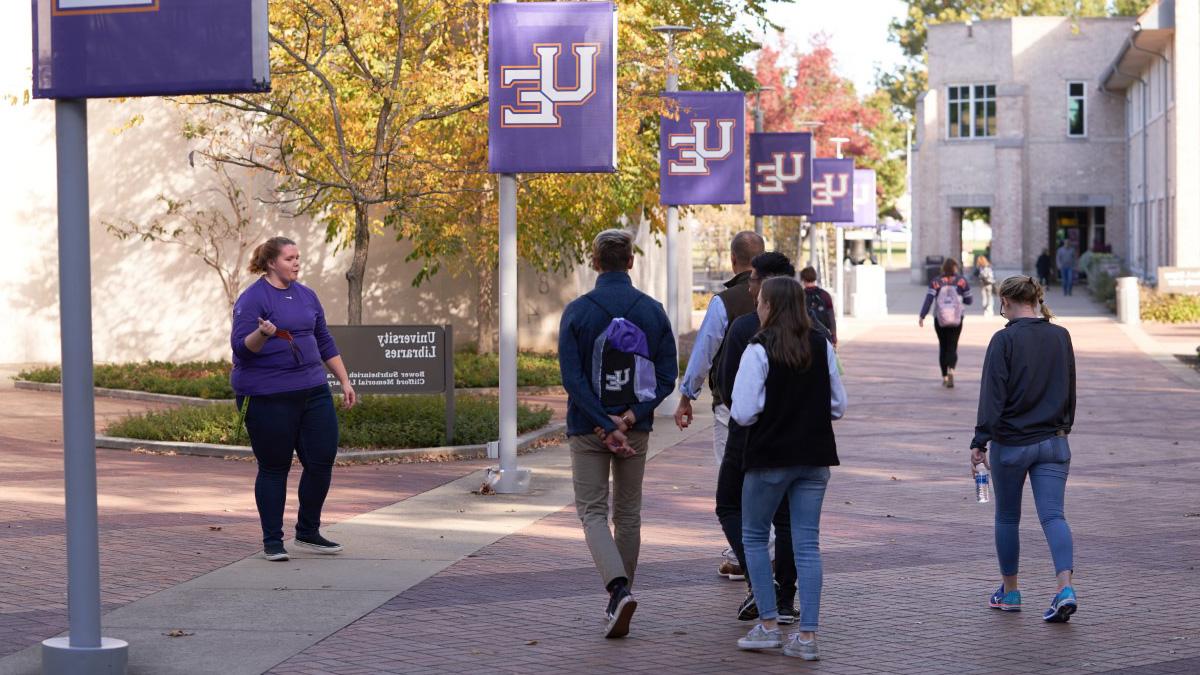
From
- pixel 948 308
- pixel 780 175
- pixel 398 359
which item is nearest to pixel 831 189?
pixel 780 175

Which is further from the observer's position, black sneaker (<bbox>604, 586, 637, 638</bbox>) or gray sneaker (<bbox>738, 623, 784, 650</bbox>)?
black sneaker (<bbox>604, 586, 637, 638</bbox>)

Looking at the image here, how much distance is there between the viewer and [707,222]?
5341 centimetres

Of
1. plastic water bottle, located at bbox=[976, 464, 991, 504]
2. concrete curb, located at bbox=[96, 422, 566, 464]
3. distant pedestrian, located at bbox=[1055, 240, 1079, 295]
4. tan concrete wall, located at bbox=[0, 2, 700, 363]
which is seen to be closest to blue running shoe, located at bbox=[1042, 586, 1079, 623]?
plastic water bottle, located at bbox=[976, 464, 991, 504]

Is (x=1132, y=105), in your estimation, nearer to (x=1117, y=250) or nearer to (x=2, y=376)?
(x=1117, y=250)

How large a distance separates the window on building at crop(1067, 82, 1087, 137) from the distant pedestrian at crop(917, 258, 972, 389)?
43671 millimetres

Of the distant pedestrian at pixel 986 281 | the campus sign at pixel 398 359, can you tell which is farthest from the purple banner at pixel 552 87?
the distant pedestrian at pixel 986 281

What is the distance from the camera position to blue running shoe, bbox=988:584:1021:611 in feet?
26.4

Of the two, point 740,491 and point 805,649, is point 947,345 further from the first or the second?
point 805,649

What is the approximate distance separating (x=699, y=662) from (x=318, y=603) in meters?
2.12

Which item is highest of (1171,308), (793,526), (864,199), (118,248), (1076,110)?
(1076,110)

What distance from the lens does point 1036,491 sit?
8.01 m

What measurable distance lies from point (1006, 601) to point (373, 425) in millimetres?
8074

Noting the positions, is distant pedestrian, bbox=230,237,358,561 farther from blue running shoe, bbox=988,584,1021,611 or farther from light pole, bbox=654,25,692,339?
light pole, bbox=654,25,692,339

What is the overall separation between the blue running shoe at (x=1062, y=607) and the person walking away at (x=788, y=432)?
52.8 inches
